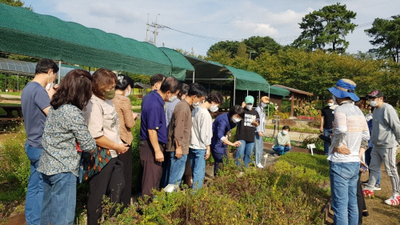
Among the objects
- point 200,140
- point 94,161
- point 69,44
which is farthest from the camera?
point 69,44

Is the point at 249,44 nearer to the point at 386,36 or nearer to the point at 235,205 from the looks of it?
the point at 386,36

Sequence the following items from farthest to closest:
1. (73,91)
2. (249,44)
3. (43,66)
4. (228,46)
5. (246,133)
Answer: (228,46), (249,44), (246,133), (43,66), (73,91)

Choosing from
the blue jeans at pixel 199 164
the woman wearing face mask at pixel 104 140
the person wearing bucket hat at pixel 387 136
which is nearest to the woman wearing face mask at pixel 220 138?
the blue jeans at pixel 199 164

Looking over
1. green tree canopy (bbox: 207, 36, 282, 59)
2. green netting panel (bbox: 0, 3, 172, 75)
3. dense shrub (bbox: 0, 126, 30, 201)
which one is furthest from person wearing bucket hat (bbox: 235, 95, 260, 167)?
green tree canopy (bbox: 207, 36, 282, 59)

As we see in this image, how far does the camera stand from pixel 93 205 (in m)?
2.63

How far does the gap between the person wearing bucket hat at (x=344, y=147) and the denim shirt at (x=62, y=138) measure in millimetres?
2559

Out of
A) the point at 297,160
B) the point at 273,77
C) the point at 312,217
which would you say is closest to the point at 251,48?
the point at 273,77

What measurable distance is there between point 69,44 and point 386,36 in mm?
50076

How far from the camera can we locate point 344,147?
3078 millimetres

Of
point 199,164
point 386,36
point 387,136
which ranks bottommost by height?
point 199,164

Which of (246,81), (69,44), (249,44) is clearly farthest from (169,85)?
(249,44)

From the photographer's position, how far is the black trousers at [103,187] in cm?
263

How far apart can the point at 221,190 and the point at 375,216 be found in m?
2.36

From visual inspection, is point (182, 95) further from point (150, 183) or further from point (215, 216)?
point (215, 216)
